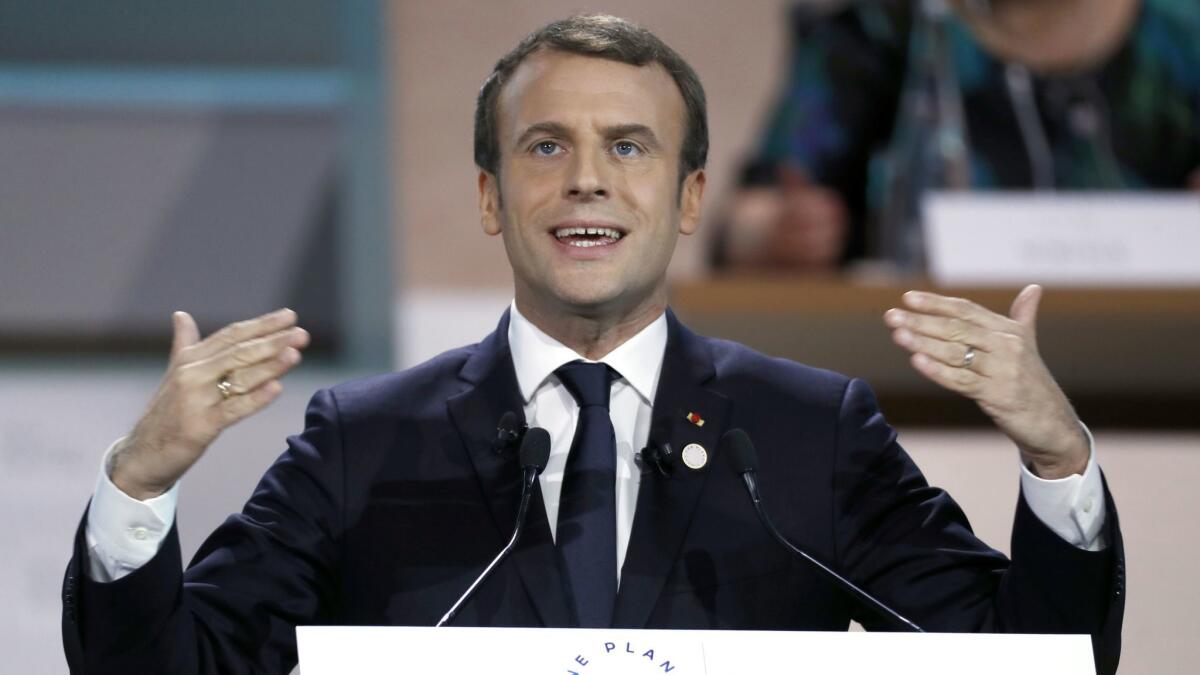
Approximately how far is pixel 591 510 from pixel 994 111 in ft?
5.45

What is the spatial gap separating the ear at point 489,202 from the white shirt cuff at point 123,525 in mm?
515

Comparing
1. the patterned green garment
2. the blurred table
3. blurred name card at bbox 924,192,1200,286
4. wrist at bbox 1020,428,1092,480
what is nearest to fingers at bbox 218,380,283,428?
wrist at bbox 1020,428,1092,480

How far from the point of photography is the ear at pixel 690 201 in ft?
5.74

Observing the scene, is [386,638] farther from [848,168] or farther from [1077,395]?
[1077,395]

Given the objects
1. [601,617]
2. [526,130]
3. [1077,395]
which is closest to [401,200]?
[1077,395]

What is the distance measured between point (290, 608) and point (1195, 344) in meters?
1.76

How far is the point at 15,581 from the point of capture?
3.32 m

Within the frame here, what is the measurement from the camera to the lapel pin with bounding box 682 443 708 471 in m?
1.60

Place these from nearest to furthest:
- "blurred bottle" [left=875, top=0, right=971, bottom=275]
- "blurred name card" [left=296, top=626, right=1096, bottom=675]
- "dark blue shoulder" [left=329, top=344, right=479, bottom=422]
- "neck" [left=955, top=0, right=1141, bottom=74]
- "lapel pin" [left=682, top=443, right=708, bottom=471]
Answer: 1. "blurred name card" [left=296, top=626, right=1096, bottom=675]
2. "lapel pin" [left=682, top=443, right=708, bottom=471]
3. "dark blue shoulder" [left=329, top=344, right=479, bottom=422]
4. "blurred bottle" [left=875, top=0, right=971, bottom=275]
5. "neck" [left=955, top=0, right=1141, bottom=74]

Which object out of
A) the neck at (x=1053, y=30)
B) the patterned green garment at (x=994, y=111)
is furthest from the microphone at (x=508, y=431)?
the neck at (x=1053, y=30)

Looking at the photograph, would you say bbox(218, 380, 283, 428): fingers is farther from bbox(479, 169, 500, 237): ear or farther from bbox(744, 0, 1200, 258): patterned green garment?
bbox(744, 0, 1200, 258): patterned green garment

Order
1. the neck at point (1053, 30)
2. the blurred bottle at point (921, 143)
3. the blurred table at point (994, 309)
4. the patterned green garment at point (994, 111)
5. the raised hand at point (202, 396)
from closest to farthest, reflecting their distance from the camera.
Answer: the raised hand at point (202, 396), the blurred table at point (994, 309), the blurred bottle at point (921, 143), the patterned green garment at point (994, 111), the neck at point (1053, 30)

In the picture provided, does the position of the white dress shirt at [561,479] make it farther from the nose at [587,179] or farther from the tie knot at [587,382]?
the nose at [587,179]

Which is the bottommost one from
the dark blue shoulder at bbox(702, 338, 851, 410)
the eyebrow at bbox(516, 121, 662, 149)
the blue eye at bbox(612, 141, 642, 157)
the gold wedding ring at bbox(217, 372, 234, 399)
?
the dark blue shoulder at bbox(702, 338, 851, 410)
